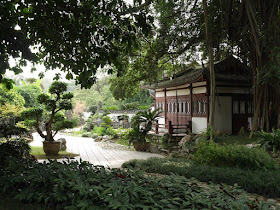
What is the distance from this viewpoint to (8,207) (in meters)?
3.11

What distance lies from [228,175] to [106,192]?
10.6 ft

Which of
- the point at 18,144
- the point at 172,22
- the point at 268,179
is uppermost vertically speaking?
the point at 172,22

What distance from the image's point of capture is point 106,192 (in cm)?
275

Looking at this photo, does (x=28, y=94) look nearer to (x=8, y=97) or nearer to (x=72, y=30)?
(x=8, y=97)

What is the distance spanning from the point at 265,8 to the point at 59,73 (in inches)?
289

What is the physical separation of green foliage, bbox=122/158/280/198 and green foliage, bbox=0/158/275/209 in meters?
0.53

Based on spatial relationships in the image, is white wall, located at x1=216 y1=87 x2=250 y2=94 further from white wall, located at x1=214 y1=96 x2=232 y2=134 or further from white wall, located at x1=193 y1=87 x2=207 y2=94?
white wall, located at x1=193 y1=87 x2=207 y2=94

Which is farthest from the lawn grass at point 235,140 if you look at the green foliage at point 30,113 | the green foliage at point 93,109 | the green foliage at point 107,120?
the green foliage at point 93,109

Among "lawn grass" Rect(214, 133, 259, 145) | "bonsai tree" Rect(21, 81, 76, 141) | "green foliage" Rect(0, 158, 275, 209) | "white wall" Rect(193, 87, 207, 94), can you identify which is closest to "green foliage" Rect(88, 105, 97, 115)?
"white wall" Rect(193, 87, 207, 94)

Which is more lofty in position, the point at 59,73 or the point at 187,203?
the point at 59,73

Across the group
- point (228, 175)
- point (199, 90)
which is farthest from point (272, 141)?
point (199, 90)

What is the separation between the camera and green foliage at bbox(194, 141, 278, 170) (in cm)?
602

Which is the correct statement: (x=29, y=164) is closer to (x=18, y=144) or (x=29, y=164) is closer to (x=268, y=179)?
(x=18, y=144)

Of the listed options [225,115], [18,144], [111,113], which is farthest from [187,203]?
[111,113]
